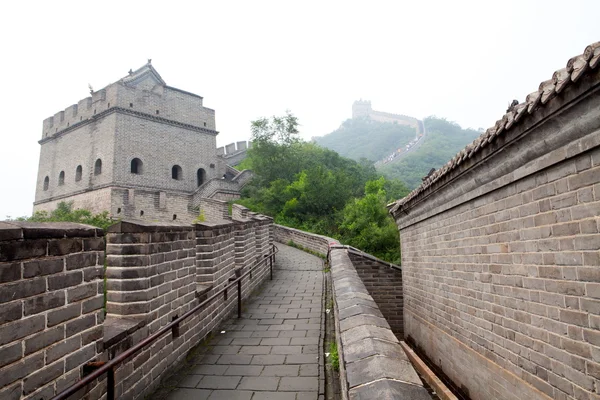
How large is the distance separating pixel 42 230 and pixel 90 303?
71 centimetres

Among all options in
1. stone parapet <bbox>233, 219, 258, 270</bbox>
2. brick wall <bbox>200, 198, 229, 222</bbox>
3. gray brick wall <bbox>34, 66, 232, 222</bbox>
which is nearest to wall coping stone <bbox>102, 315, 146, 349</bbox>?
stone parapet <bbox>233, 219, 258, 270</bbox>

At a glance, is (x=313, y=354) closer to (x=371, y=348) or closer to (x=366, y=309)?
(x=366, y=309)

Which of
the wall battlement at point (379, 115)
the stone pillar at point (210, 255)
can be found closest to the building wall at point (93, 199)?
the stone pillar at point (210, 255)

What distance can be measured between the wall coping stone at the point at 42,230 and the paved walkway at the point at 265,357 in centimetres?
189

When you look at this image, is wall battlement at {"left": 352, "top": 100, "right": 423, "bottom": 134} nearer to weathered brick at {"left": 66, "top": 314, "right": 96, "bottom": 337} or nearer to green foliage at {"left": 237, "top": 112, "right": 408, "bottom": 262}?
green foliage at {"left": 237, "top": 112, "right": 408, "bottom": 262}

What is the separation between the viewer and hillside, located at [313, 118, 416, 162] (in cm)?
9612

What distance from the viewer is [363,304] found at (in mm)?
3572

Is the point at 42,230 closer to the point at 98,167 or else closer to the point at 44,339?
the point at 44,339

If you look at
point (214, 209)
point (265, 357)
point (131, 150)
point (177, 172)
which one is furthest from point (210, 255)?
point (177, 172)

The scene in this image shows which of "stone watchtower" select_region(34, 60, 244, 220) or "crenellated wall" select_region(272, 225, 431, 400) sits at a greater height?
"stone watchtower" select_region(34, 60, 244, 220)

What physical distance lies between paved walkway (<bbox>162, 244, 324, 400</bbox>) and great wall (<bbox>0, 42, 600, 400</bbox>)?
0.09 ft

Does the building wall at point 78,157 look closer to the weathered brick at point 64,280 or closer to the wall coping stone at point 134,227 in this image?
the wall coping stone at point 134,227

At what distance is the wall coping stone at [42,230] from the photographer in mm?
1764

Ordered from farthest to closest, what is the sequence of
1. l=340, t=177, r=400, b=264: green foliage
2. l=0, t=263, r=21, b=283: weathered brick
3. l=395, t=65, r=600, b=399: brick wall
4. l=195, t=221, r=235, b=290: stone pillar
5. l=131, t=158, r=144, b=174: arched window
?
1. l=131, t=158, r=144, b=174: arched window
2. l=340, t=177, r=400, b=264: green foliage
3. l=195, t=221, r=235, b=290: stone pillar
4. l=395, t=65, r=600, b=399: brick wall
5. l=0, t=263, r=21, b=283: weathered brick
